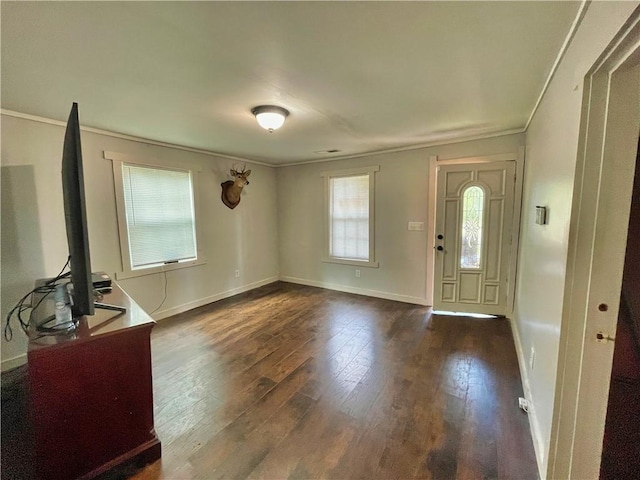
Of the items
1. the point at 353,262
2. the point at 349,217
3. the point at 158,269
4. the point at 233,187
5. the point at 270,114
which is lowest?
the point at 353,262

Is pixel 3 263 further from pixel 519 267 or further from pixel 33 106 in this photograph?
pixel 519 267

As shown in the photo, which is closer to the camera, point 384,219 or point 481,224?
point 481,224

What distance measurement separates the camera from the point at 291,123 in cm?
280

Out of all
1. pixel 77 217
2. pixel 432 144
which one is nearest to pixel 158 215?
pixel 77 217

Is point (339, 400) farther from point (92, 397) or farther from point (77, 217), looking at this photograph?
point (77, 217)

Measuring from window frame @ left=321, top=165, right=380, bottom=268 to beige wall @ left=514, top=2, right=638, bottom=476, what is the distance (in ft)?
7.89

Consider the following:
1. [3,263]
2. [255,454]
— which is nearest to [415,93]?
[255,454]

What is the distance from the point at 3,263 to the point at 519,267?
5.14m

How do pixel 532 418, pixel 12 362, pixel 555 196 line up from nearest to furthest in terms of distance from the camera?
1. pixel 555 196
2. pixel 532 418
3. pixel 12 362

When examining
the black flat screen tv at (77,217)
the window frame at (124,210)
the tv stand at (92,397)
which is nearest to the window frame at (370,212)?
the window frame at (124,210)

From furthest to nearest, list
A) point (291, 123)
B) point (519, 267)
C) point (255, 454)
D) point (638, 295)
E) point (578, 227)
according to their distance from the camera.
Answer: point (519, 267)
point (291, 123)
point (255, 454)
point (638, 295)
point (578, 227)

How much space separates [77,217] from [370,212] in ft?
12.1

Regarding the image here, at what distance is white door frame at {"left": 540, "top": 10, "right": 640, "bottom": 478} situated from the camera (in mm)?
1031

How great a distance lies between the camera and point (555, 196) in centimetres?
154
